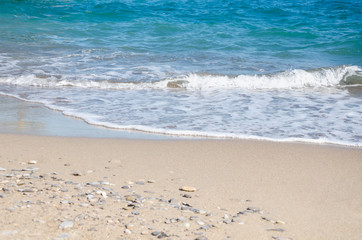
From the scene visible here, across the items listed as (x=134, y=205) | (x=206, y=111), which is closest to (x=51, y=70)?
(x=206, y=111)

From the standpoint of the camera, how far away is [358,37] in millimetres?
12438

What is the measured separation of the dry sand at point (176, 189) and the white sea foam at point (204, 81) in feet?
10.7

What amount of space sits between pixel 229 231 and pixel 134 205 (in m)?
0.62

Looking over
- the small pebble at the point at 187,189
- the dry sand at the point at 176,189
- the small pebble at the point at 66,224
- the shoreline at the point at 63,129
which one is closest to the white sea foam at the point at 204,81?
the shoreline at the point at 63,129

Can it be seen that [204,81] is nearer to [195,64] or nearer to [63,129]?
[195,64]

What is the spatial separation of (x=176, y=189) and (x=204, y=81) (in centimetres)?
487

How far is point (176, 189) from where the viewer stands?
3.09m

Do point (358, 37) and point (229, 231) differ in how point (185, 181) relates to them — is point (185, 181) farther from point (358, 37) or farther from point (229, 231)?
point (358, 37)

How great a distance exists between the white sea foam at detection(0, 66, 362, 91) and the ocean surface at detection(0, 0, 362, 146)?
0.02 meters

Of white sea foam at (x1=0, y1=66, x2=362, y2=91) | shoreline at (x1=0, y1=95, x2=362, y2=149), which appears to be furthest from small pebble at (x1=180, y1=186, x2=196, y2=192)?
white sea foam at (x1=0, y1=66, x2=362, y2=91)

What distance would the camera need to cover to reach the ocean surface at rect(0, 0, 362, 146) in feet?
17.4

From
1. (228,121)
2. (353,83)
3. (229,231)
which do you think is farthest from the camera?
(353,83)

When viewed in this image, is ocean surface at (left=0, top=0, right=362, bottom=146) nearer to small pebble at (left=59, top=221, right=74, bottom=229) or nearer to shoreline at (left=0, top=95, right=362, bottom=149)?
shoreline at (left=0, top=95, right=362, bottom=149)

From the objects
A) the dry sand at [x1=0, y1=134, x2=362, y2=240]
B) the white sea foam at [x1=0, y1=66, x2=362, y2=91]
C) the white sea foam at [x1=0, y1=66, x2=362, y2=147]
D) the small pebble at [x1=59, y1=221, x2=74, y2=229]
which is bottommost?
the small pebble at [x1=59, y1=221, x2=74, y2=229]
